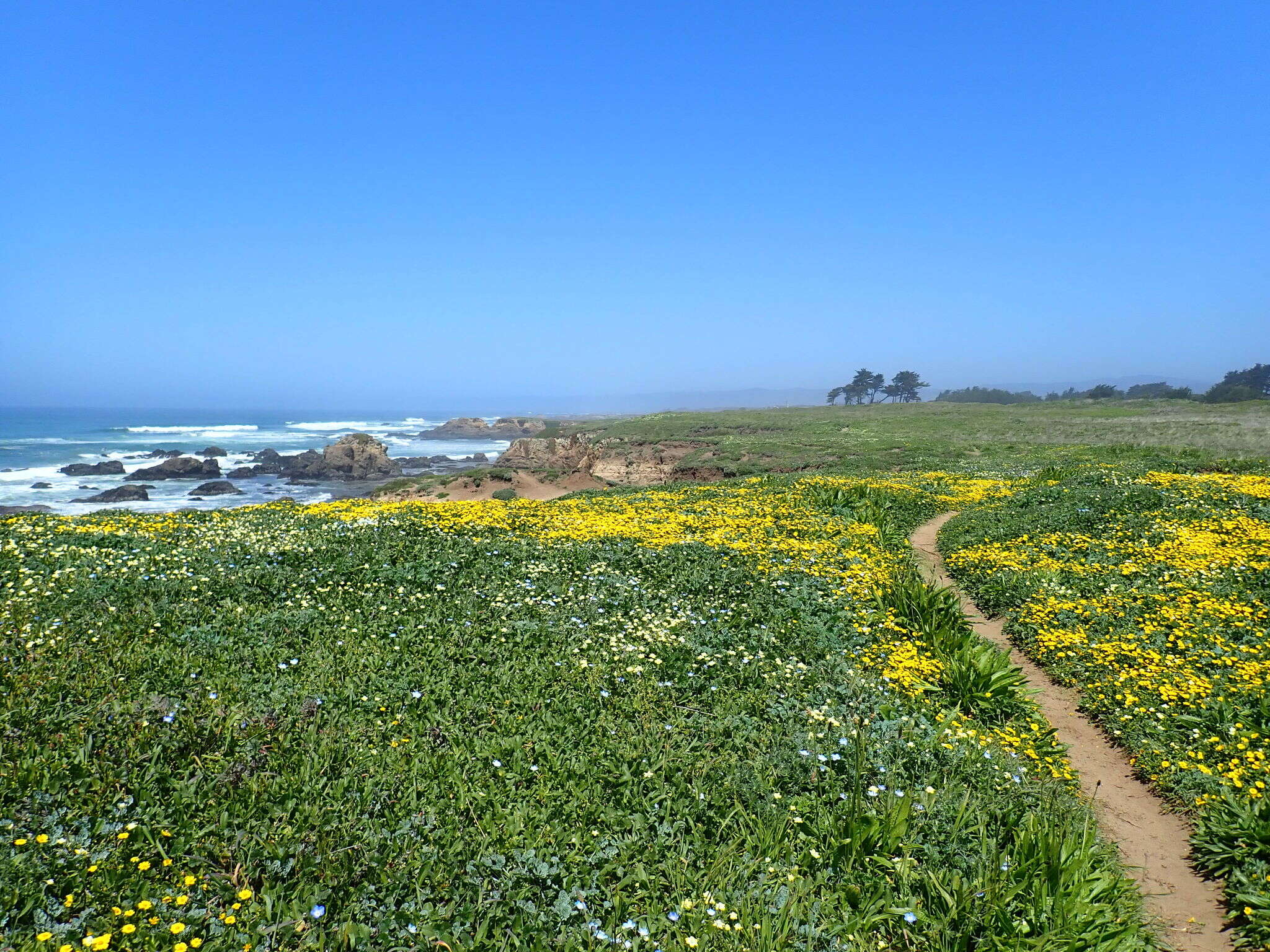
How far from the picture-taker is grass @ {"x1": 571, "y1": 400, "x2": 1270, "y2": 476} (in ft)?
115

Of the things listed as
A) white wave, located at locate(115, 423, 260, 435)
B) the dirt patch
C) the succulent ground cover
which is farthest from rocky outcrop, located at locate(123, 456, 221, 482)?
white wave, located at locate(115, 423, 260, 435)

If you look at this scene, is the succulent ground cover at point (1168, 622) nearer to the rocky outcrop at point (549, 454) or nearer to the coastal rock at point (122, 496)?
the rocky outcrop at point (549, 454)

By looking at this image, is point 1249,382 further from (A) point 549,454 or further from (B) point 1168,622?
(B) point 1168,622

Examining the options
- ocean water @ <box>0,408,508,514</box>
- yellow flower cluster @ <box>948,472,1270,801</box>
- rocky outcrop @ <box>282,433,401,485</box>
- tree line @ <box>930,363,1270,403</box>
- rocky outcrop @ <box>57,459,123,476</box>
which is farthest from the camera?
tree line @ <box>930,363,1270,403</box>

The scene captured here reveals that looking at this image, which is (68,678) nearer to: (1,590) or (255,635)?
(255,635)

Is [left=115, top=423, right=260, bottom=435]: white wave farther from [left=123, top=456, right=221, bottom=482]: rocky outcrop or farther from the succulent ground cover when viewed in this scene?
the succulent ground cover

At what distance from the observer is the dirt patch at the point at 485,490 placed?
126 feet

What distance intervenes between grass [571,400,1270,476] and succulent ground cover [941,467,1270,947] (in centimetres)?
Result: 1383

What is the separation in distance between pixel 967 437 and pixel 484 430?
4572 inches

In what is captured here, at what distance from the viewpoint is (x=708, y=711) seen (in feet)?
23.9

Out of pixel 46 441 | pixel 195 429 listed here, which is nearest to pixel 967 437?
Answer: pixel 46 441

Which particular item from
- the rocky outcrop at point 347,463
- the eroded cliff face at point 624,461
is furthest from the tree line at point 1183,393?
the rocky outcrop at point 347,463

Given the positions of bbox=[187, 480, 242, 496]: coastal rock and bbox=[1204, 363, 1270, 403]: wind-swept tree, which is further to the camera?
bbox=[1204, 363, 1270, 403]: wind-swept tree

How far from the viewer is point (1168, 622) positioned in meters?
10.3
